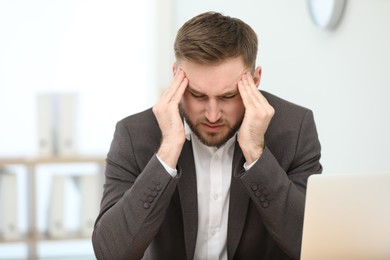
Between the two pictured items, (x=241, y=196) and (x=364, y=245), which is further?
(x=241, y=196)

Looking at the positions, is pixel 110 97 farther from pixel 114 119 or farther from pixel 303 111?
pixel 303 111

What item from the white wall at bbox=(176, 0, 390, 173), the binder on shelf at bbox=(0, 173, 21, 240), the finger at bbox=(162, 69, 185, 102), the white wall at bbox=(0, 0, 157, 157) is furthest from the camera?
the white wall at bbox=(0, 0, 157, 157)

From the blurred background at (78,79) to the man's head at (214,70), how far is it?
1214mm

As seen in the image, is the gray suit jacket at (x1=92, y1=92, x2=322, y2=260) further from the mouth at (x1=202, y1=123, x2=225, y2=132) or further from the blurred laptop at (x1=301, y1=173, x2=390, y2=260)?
the blurred laptop at (x1=301, y1=173, x2=390, y2=260)

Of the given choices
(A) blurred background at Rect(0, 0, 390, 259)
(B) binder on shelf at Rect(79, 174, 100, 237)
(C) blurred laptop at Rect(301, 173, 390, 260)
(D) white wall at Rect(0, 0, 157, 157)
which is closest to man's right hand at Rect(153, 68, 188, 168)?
(C) blurred laptop at Rect(301, 173, 390, 260)

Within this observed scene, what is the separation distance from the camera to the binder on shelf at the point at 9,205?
4.25m

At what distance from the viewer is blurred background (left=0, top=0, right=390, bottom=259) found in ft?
11.8

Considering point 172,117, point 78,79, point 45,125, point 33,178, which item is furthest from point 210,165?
point 78,79

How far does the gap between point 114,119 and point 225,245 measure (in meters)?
2.83

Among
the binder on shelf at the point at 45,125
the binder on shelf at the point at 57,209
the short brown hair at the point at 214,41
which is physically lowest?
the binder on shelf at the point at 57,209

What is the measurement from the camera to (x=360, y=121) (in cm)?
263

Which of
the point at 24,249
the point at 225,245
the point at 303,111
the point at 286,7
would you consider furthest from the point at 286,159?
the point at 24,249

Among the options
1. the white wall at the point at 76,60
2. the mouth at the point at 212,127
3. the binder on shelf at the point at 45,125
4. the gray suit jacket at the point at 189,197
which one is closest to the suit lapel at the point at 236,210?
the gray suit jacket at the point at 189,197

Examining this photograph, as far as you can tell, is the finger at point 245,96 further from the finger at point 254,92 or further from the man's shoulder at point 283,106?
the man's shoulder at point 283,106
